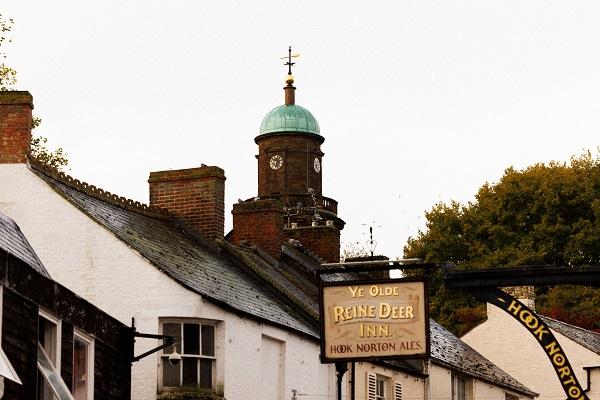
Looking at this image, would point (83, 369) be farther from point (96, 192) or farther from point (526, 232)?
point (526, 232)

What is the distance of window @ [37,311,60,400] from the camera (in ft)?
71.4

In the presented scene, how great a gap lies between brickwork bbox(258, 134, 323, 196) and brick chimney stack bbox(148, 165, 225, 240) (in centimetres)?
5173

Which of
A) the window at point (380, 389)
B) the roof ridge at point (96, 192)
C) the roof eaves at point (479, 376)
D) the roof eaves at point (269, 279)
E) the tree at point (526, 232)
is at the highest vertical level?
the tree at point (526, 232)

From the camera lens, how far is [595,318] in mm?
74438

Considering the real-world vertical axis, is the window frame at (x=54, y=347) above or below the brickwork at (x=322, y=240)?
below

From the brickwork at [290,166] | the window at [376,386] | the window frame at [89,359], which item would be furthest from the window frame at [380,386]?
the brickwork at [290,166]

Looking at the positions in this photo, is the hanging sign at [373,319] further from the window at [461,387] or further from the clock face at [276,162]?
the clock face at [276,162]

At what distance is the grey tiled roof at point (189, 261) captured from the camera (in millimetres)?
33125

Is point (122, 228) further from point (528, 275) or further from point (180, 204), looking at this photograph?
point (528, 275)

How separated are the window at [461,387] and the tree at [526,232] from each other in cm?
2646

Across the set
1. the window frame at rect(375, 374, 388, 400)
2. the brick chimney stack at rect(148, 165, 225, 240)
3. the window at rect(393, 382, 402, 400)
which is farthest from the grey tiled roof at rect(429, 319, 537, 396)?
the brick chimney stack at rect(148, 165, 225, 240)

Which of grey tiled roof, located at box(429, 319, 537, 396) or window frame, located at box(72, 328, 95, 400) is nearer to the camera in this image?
window frame, located at box(72, 328, 95, 400)

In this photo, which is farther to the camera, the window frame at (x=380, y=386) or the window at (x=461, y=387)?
the window at (x=461, y=387)

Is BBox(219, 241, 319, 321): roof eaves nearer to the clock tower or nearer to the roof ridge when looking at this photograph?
the roof ridge
